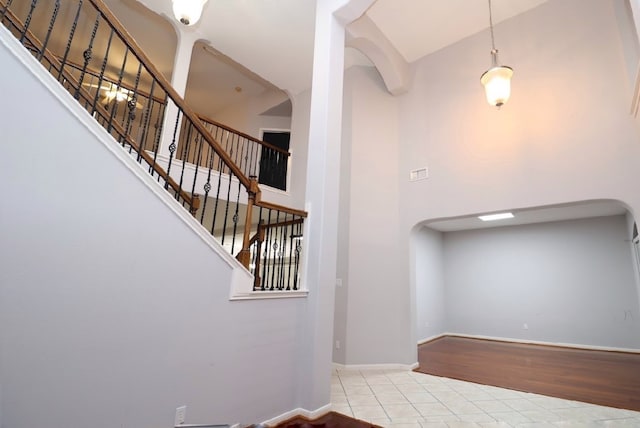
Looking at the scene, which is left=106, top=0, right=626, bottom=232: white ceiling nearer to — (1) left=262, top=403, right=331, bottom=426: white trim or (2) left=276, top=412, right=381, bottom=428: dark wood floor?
(2) left=276, top=412, right=381, bottom=428: dark wood floor

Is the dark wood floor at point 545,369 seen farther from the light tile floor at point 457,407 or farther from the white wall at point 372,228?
the white wall at point 372,228

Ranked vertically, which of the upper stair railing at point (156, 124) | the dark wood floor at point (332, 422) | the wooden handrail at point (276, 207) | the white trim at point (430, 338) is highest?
the upper stair railing at point (156, 124)

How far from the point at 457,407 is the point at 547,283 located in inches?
204

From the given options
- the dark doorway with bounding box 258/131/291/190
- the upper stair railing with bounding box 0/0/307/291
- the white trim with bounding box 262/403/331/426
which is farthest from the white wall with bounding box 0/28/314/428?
the dark doorway with bounding box 258/131/291/190

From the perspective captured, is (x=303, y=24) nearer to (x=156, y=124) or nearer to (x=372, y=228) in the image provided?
(x=156, y=124)

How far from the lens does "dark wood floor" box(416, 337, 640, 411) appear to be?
12.2 ft

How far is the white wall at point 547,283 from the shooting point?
619 cm

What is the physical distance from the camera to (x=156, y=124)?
3.26 meters

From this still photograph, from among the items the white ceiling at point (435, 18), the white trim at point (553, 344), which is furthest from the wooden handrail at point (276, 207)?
the white trim at point (553, 344)

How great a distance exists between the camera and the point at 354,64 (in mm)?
5801

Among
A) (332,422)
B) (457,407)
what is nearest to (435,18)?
(457,407)

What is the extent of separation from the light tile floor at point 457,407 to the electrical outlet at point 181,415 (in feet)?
5.08

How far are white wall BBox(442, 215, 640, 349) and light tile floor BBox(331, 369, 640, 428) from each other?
4.02 meters

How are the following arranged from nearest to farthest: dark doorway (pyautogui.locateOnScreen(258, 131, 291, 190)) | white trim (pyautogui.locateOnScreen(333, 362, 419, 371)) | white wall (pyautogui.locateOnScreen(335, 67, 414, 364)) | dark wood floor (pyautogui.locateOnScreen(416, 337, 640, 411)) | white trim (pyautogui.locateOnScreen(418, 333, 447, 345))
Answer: dark wood floor (pyautogui.locateOnScreen(416, 337, 640, 411)) < white trim (pyautogui.locateOnScreen(333, 362, 419, 371)) < white wall (pyautogui.locateOnScreen(335, 67, 414, 364)) < dark doorway (pyautogui.locateOnScreen(258, 131, 291, 190)) < white trim (pyautogui.locateOnScreen(418, 333, 447, 345))
